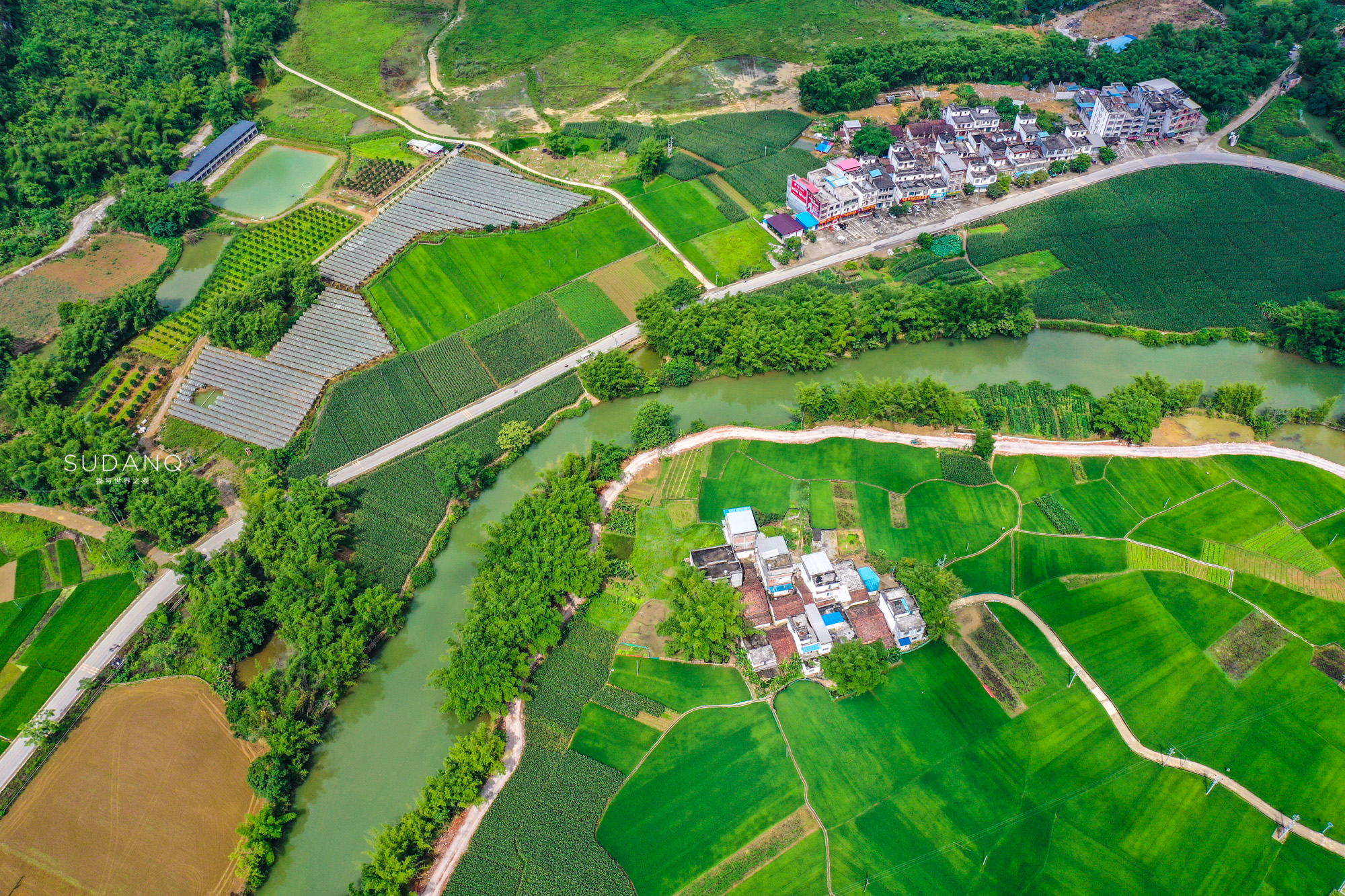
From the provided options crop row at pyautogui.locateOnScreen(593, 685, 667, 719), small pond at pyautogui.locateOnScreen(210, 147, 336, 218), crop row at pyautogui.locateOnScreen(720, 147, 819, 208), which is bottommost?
crop row at pyautogui.locateOnScreen(593, 685, 667, 719)

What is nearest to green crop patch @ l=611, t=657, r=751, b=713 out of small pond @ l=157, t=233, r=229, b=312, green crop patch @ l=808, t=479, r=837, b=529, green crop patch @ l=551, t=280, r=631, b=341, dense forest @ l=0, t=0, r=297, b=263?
green crop patch @ l=808, t=479, r=837, b=529

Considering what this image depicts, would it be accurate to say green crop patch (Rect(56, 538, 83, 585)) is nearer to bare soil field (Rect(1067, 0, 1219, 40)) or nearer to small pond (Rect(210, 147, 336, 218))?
small pond (Rect(210, 147, 336, 218))

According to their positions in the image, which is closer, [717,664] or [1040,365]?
[717,664]

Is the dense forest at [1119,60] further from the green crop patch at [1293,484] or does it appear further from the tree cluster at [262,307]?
the tree cluster at [262,307]

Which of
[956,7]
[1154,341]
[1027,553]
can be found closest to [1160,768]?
[1027,553]

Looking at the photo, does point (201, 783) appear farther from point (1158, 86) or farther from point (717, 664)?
point (1158, 86)

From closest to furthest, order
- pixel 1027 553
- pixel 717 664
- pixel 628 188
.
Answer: pixel 717 664 → pixel 1027 553 → pixel 628 188
